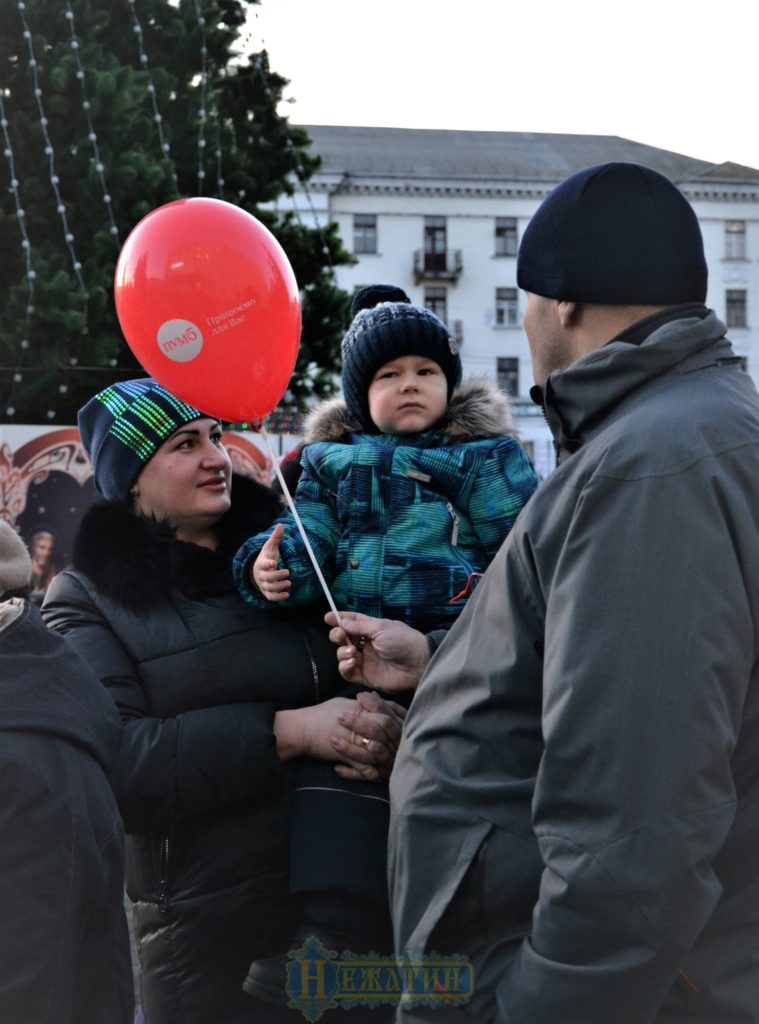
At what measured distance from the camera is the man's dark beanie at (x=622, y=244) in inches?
66.0

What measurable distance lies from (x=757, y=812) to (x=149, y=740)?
4.45 feet

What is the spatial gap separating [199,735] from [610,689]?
1.27 meters

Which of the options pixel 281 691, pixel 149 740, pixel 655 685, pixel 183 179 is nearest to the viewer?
pixel 655 685

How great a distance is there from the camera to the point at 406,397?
2861 mm

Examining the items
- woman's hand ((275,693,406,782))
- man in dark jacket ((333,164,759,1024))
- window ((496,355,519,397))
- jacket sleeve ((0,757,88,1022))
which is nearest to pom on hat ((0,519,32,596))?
jacket sleeve ((0,757,88,1022))

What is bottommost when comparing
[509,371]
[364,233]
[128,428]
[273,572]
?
[509,371]

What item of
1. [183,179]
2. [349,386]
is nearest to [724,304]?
[183,179]

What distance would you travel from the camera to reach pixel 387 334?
9.50 ft

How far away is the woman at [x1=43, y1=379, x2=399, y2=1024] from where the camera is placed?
97.7 inches

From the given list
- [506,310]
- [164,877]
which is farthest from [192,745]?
[506,310]

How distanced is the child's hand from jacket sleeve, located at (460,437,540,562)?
1.52ft

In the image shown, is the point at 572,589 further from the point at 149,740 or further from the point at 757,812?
the point at 149,740

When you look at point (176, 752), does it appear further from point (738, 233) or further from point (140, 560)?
point (738, 233)

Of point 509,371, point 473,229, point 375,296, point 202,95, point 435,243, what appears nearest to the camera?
point 375,296
